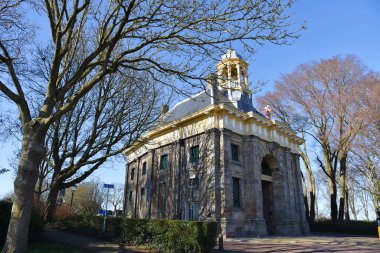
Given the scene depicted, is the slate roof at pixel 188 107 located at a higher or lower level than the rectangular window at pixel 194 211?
higher

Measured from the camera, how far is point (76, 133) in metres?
17.8

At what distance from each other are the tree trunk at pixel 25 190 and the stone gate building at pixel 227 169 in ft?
31.5

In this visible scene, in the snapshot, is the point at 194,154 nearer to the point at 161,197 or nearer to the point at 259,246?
the point at 161,197

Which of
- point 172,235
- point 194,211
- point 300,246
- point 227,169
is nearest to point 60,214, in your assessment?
point 194,211

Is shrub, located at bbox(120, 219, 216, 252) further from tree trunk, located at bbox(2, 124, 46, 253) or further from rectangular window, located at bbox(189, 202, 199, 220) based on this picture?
rectangular window, located at bbox(189, 202, 199, 220)

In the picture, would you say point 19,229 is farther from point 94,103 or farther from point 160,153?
point 160,153

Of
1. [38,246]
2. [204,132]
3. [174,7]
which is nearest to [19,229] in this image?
[38,246]

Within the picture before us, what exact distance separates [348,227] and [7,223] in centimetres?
2752

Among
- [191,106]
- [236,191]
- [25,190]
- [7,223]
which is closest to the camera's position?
[25,190]

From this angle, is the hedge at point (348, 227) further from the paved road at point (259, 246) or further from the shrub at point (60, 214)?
the shrub at point (60, 214)

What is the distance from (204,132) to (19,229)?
1582cm

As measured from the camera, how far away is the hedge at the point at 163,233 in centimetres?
1035

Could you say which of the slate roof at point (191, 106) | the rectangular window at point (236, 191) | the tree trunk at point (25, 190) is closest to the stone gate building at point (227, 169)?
the rectangular window at point (236, 191)

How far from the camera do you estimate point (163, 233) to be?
11.4 m
